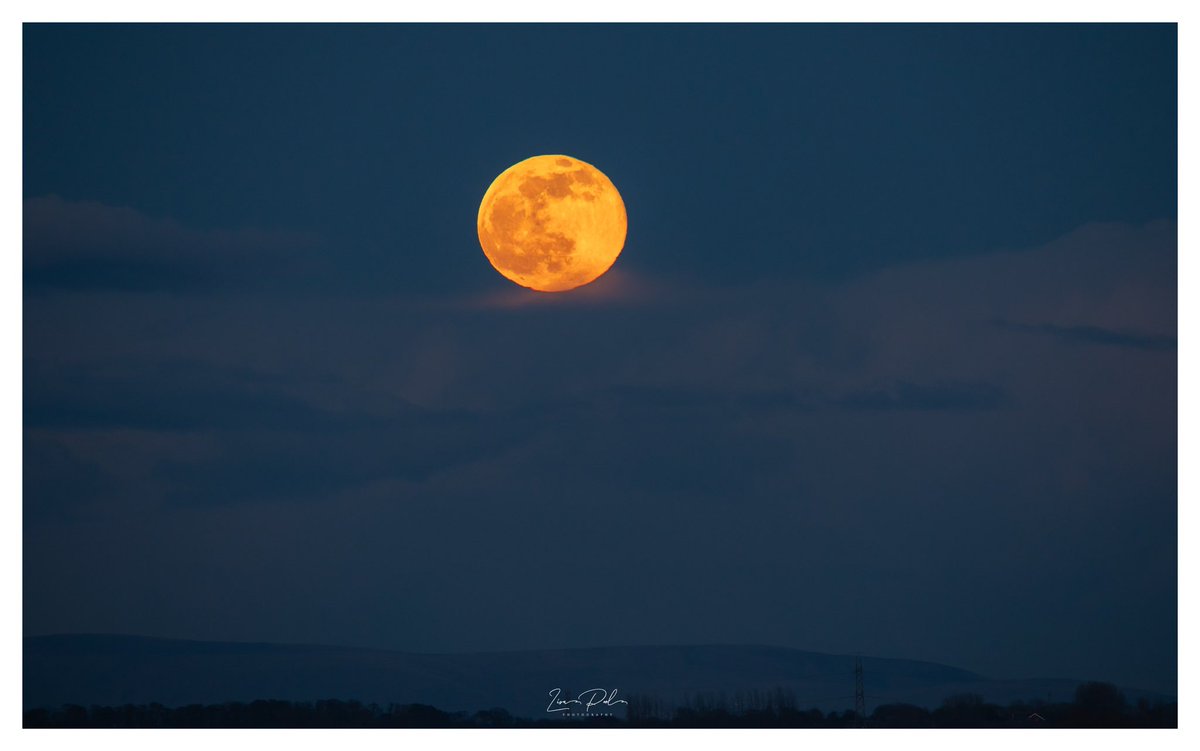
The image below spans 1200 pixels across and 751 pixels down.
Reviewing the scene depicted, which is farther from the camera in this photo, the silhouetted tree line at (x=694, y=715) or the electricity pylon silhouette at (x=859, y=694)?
the electricity pylon silhouette at (x=859, y=694)

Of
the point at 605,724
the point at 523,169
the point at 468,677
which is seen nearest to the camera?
the point at 605,724

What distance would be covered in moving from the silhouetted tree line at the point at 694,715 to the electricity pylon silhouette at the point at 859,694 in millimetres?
70

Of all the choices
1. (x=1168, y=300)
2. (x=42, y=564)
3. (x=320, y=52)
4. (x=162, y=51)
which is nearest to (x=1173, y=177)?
(x=1168, y=300)

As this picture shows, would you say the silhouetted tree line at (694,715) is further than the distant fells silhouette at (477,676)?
No

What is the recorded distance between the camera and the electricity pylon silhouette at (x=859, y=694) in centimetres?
1306

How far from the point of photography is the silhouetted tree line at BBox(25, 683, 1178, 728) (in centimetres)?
1266

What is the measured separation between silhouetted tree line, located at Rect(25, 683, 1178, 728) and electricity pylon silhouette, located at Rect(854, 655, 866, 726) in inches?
2.8

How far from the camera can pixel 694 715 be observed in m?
13.3

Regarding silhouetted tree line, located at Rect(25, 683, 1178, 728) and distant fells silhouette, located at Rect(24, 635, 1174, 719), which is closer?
silhouetted tree line, located at Rect(25, 683, 1178, 728)

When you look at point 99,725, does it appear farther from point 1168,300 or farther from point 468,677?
point 1168,300

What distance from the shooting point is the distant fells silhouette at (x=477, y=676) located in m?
13.3

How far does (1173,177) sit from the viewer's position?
12.7 meters

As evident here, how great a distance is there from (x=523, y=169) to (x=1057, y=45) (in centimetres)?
593

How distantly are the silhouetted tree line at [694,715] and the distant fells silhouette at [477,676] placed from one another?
0.11 meters
